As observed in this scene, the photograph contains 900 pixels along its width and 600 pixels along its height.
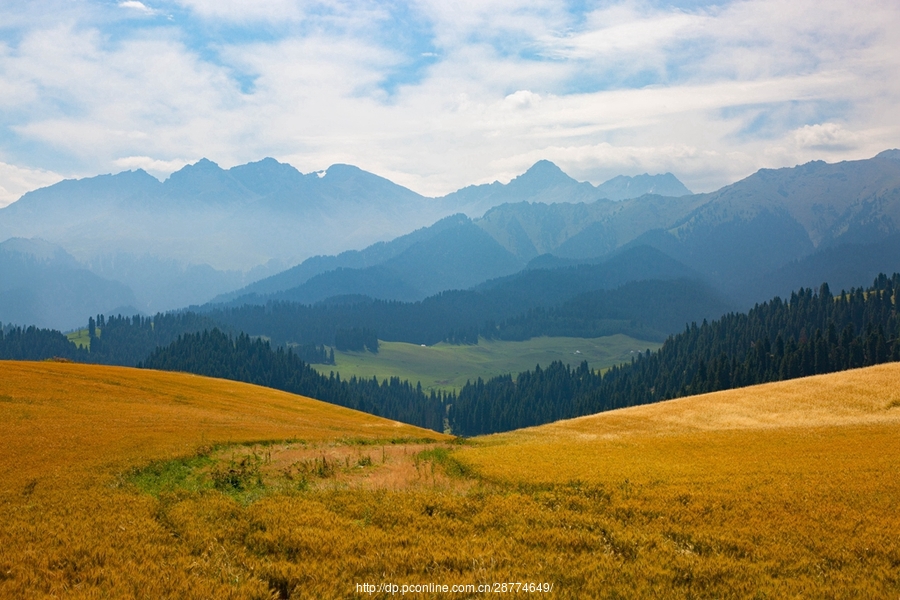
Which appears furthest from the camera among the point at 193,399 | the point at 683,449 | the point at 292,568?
the point at 193,399

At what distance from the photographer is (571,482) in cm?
2877

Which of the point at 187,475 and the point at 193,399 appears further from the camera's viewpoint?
the point at 193,399

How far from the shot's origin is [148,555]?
18828 millimetres

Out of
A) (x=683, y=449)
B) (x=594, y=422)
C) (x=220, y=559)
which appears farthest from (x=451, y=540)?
(x=594, y=422)

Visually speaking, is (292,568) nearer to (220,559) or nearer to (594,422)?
(220,559)

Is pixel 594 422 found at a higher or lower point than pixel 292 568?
lower

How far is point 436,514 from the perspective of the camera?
23812 mm

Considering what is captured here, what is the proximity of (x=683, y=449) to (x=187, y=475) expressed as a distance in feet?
109

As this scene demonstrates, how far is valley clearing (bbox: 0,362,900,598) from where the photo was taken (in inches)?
685

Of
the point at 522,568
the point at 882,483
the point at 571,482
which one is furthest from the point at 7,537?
the point at 882,483

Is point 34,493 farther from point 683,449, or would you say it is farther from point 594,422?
point 594,422

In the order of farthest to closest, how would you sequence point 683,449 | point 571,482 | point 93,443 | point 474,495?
point 683,449 < point 93,443 < point 571,482 < point 474,495

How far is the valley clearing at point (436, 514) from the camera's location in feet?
57.1

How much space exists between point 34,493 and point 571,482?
24.8m
